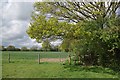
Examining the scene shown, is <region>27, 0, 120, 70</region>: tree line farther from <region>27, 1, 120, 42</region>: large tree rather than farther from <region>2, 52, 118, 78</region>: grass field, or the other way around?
<region>2, 52, 118, 78</region>: grass field

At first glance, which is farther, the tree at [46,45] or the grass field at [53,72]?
the tree at [46,45]

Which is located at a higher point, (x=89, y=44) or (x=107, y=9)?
(x=107, y=9)

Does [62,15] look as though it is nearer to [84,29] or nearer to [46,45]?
[46,45]

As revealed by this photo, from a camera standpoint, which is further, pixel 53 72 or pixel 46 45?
pixel 46 45

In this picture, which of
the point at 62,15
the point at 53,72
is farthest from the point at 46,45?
the point at 53,72

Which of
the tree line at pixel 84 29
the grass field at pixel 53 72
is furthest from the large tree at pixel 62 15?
the grass field at pixel 53 72

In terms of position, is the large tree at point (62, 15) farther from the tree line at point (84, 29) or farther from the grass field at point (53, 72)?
the grass field at point (53, 72)

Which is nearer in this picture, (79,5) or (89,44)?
(89,44)

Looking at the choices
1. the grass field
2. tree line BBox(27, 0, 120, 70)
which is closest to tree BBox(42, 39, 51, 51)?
tree line BBox(27, 0, 120, 70)

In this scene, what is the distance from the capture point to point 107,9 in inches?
591

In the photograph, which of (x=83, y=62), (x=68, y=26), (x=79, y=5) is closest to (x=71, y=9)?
(x=79, y=5)

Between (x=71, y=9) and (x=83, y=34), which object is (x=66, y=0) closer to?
(x=71, y=9)

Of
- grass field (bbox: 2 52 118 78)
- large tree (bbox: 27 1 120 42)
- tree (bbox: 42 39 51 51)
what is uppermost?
large tree (bbox: 27 1 120 42)

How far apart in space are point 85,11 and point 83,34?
3748 mm
